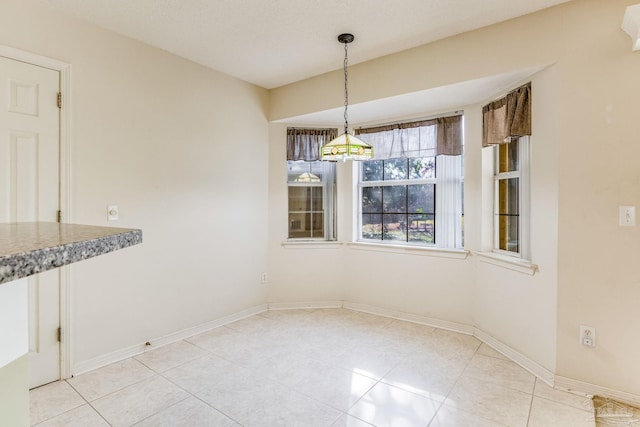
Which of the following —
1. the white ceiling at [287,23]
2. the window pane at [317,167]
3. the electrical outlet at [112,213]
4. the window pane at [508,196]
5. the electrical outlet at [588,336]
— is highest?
the white ceiling at [287,23]

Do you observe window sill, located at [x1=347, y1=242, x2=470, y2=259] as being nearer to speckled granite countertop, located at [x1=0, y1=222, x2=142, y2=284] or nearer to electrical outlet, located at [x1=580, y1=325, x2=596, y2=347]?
electrical outlet, located at [x1=580, y1=325, x2=596, y2=347]

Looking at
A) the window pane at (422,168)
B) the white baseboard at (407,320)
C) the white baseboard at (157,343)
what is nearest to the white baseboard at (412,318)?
the white baseboard at (407,320)

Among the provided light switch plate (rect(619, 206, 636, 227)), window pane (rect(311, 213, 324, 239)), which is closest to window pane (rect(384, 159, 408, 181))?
window pane (rect(311, 213, 324, 239))

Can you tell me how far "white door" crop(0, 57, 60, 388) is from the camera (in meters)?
2.30

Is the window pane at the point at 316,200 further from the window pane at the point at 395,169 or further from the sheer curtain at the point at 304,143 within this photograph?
the window pane at the point at 395,169

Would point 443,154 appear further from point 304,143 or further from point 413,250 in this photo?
point 304,143

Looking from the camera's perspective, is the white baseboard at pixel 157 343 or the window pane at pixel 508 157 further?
the window pane at pixel 508 157

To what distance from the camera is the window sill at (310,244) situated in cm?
427

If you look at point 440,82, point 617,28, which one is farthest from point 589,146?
point 440,82

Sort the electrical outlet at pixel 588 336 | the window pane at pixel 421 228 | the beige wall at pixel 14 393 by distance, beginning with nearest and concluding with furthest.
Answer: the beige wall at pixel 14 393 < the electrical outlet at pixel 588 336 < the window pane at pixel 421 228

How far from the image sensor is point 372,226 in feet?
14.0

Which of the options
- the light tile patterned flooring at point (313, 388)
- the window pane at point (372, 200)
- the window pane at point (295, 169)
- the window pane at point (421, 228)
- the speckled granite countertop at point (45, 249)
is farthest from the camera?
the window pane at point (295, 169)

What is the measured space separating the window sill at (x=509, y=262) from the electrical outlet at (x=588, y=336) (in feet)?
1.61

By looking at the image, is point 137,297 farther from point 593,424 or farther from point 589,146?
point 589,146
